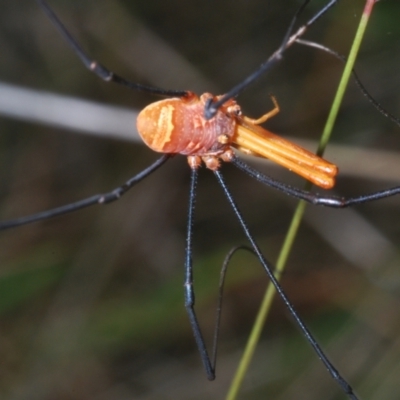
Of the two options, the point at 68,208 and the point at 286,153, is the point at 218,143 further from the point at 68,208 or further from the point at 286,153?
the point at 68,208

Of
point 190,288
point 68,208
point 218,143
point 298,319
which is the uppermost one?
point 218,143

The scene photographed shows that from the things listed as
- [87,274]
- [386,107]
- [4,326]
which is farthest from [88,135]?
[386,107]

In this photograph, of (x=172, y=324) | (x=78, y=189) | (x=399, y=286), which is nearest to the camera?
(x=399, y=286)

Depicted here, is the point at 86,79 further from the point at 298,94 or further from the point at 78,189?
the point at 298,94

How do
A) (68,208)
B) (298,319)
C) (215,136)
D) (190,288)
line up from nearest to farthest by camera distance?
1. (68,208)
2. (298,319)
3. (215,136)
4. (190,288)

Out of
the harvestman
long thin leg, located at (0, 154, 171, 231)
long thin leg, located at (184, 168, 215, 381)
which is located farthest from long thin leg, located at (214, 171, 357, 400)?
long thin leg, located at (0, 154, 171, 231)

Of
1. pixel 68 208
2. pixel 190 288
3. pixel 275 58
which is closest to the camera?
pixel 275 58

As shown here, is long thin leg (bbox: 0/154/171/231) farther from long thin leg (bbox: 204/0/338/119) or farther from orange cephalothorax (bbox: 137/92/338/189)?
long thin leg (bbox: 204/0/338/119)

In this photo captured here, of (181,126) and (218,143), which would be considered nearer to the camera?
(181,126)

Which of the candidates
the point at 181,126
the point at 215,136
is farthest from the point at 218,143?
the point at 181,126
